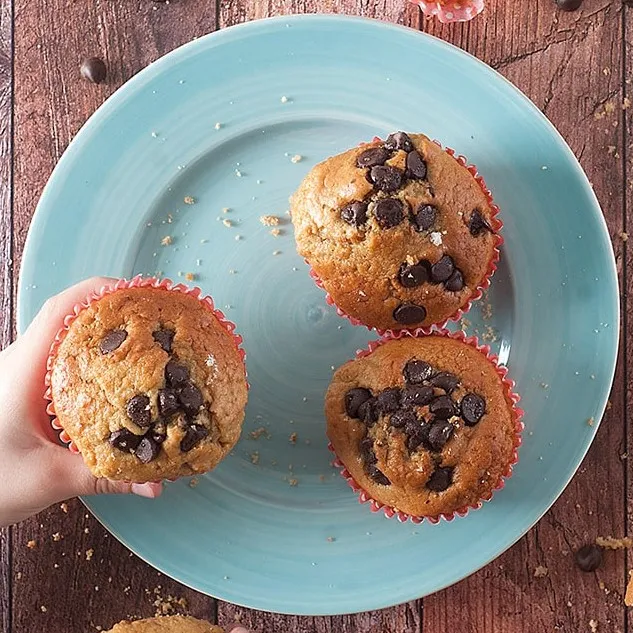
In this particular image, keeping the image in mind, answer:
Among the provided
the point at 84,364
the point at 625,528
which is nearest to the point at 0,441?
the point at 84,364

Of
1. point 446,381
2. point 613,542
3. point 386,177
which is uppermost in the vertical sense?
point 386,177

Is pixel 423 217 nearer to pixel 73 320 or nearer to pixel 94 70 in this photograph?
pixel 73 320

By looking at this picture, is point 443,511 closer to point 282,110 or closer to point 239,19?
point 282,110

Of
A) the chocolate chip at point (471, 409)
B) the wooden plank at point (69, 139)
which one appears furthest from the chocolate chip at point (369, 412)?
the wooden plank at point (69, 139)

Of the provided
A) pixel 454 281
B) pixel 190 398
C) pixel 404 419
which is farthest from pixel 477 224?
pixel 190 398

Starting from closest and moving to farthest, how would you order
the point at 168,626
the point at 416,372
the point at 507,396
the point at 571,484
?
the point at 416,372
the point at 507,396
the point at 168,626
the point at 571,484

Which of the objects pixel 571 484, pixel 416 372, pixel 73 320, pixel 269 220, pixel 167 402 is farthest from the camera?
pixel 571 484

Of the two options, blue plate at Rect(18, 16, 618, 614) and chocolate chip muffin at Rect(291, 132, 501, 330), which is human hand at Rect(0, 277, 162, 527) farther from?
chocolate chip muffin at Rect(291, 132, 501, 330)

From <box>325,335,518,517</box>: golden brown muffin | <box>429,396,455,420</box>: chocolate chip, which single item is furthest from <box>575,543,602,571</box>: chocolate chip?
<box>429,396,455,420</box>: chocolate chip
